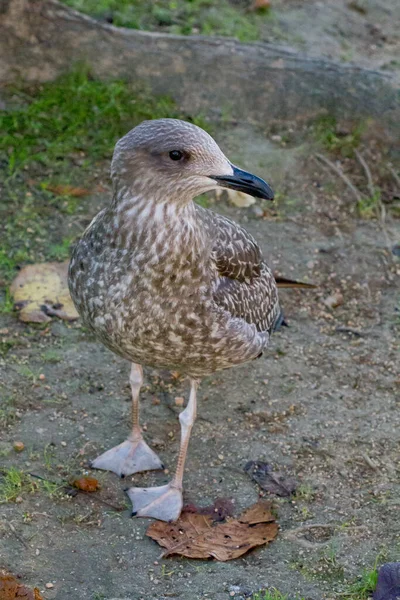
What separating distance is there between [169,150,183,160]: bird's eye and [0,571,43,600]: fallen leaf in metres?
1.80

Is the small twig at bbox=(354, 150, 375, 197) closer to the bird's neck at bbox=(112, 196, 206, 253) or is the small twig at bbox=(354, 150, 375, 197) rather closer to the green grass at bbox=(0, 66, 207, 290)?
the green grass at bbox=(0, 66, 207, 290)

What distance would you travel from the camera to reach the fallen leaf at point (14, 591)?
3.68m

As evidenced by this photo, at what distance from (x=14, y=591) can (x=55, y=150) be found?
12.2ft

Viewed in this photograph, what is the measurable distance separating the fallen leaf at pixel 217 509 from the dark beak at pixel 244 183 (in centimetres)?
145

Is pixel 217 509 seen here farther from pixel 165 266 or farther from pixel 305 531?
pixel 165 266

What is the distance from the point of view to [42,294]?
5.62 metres

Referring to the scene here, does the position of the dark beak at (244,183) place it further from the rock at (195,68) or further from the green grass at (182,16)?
the green grass at (182,16)

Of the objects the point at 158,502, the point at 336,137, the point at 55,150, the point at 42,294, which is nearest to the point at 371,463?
the point at 158,502

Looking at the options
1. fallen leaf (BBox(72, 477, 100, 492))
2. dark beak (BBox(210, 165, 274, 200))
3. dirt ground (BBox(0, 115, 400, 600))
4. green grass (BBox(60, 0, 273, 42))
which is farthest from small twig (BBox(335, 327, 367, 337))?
green grass (BBox(60, 0, 273, 42))

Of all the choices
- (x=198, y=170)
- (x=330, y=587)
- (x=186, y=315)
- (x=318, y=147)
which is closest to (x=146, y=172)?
(x=198, y=170)

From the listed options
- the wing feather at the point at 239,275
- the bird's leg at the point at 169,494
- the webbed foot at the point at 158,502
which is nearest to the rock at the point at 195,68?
the wing feather at the point at 239,275

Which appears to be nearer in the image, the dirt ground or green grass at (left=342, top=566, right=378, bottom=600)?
green grass at (left=342, top=566, right=378, bottom=600)

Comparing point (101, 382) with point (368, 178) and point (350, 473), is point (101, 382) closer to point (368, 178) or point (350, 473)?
point (350, 473)

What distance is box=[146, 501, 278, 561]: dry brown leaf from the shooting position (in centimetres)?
418
